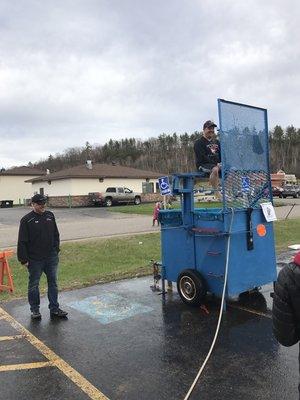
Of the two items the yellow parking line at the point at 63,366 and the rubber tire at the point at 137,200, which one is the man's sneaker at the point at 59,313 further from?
the rubber tire at the point at 137,200

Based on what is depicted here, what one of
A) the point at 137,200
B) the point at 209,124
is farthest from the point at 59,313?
the point at 137,200

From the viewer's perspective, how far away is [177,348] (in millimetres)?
5211

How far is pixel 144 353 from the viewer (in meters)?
5.11

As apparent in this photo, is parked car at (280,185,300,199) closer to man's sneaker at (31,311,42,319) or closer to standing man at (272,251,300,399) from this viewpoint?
man's sneaker at (31,311,42,319)

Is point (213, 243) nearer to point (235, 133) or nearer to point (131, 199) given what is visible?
point (235, 133)

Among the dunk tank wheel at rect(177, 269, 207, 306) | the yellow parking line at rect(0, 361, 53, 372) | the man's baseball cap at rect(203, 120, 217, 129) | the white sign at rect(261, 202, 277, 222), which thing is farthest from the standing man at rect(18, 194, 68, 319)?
the white sign at rect(261, 202, 277, 222)

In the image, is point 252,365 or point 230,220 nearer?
point 252,365

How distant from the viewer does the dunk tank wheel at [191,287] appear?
657 cm

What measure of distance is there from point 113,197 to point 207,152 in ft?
116

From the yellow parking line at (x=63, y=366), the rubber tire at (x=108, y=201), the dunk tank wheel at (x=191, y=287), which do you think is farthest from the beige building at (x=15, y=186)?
the yellow parking line at (x=63, y=366)

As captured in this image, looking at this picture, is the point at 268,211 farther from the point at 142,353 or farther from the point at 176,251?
the point at 142,353

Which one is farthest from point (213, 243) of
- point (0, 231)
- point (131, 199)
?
point (131, 199)

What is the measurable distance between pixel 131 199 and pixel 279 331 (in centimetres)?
4106

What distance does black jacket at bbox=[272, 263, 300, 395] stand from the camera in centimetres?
277
